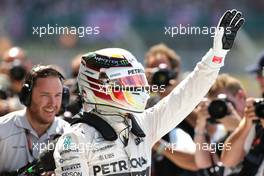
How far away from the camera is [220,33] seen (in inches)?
161

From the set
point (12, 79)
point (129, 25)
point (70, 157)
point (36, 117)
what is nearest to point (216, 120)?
point (36, 117)

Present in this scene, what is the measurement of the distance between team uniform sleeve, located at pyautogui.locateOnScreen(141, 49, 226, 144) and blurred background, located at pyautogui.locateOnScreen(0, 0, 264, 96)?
11380 millimetres

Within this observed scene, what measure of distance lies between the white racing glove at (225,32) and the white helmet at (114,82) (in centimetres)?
38

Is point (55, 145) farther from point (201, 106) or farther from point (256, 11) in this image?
point (256, 11)

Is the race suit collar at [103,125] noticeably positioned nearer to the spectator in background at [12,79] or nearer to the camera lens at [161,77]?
the camera lens at [161,77]

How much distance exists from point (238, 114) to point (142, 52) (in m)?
10.6

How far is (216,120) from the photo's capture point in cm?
558

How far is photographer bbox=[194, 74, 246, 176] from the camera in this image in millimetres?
5500

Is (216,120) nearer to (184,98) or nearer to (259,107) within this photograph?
(259,107)

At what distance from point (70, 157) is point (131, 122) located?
1.29ft

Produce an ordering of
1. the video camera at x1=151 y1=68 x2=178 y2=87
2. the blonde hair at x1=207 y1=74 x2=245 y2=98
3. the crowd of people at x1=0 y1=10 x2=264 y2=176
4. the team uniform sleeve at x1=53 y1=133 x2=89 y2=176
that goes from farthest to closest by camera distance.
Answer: the blonde hair at x1=207 y1=74 x2=245 y2=98, the video camera at x1=151 y1=68 x2=178 y2=87, the crowd of people at x1=0 y1=10 x2=264 y2=176, the team uniform sleeve at x1=53 y1=133 x2=89 y2=176

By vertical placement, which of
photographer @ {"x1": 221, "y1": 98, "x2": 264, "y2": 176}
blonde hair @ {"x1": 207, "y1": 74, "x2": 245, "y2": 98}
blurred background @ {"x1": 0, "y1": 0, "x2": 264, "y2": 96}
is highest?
blurred background @ {"x1": 0, "y1": 0, "x2": 264, "y2": 96}

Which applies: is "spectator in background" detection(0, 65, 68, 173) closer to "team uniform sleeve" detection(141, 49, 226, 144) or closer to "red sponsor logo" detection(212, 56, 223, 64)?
"team uniform sleeve" detection(141, 49, 226, 144)

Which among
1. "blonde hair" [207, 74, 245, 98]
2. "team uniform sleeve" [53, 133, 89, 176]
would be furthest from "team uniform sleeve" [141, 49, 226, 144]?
"blonde hair" [207, 74, 245, 98]
